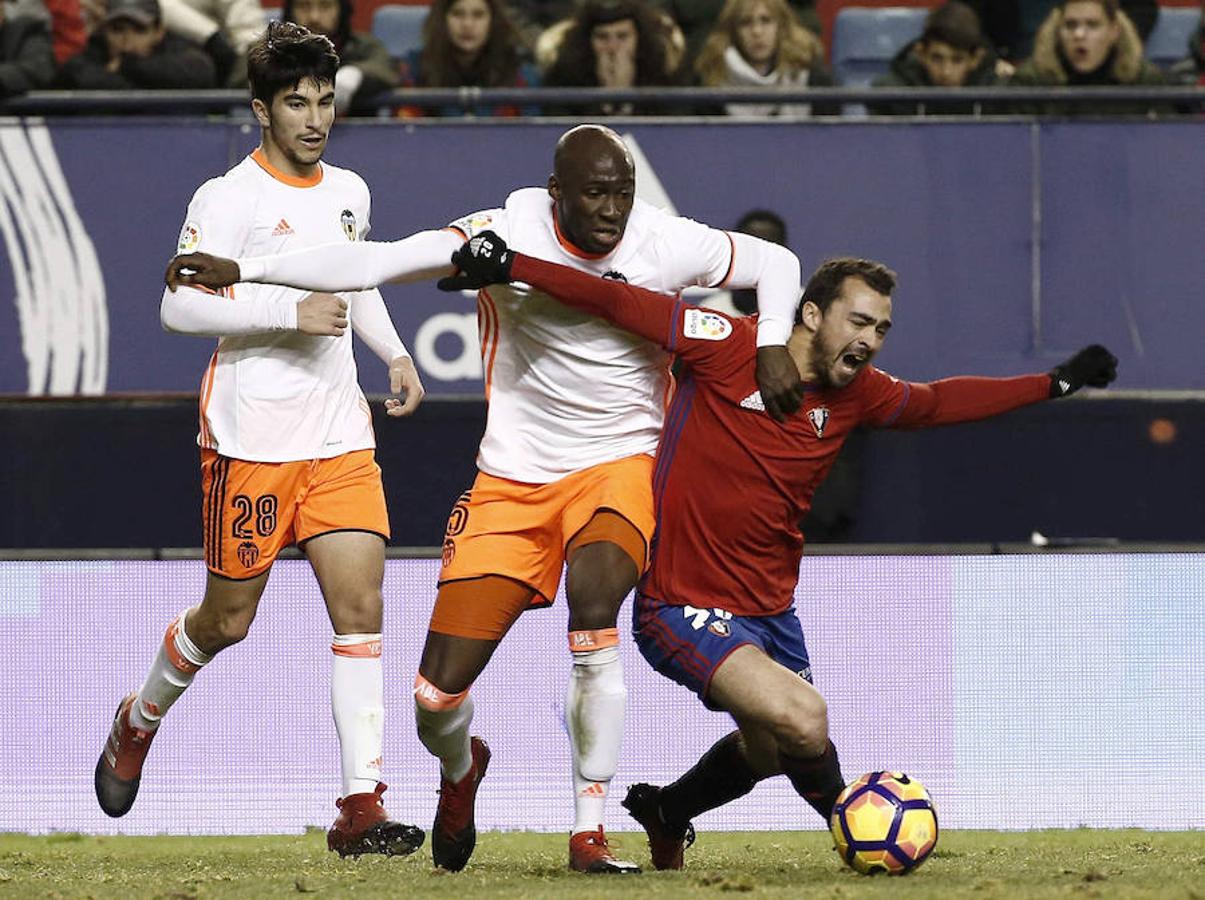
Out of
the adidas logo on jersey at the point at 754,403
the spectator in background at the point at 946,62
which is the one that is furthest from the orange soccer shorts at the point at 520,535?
the spectator in background at the point at 946,62

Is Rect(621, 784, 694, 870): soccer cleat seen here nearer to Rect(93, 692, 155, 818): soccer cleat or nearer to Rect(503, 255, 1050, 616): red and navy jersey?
Rect(503, 255, 1050, 616): red and navy jersey

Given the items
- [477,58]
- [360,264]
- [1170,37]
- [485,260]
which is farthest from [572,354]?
[1170,37]

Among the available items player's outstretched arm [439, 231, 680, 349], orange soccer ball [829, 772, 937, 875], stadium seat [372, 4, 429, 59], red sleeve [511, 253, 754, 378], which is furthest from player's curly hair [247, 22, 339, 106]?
stadium seat [372, 4, 429, 59]

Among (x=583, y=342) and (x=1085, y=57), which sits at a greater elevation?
(x=1085, y=57)

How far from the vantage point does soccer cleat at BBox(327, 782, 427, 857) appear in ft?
20.8

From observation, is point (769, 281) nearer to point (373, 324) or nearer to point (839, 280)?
point (839, 280)

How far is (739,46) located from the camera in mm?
10250

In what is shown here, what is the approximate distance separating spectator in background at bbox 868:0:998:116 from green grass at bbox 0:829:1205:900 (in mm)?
3810

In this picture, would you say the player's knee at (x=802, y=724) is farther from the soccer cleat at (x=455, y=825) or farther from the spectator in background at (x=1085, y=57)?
the spectator in background at (x=1085, y=57)

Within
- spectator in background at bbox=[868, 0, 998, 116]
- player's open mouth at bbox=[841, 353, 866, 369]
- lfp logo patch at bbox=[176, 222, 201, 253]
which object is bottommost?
player's open mouth at bbox=[841, 353, 866, 369]

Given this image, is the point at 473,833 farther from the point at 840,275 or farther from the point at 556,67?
the point at 556,67

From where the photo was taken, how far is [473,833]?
20.9 ft

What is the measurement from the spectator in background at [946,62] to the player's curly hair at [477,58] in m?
1.71

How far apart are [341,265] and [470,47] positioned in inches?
168
